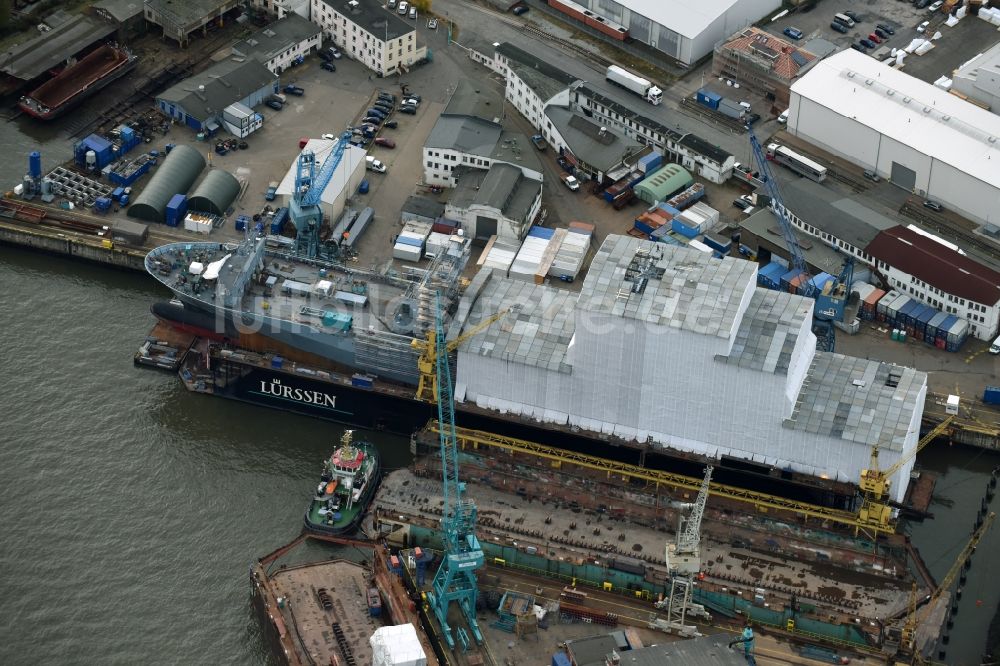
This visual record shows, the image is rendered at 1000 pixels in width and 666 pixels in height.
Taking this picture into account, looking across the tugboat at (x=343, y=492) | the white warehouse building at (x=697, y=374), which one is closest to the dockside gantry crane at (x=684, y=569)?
the white warehouse building at (x=697, y=374)

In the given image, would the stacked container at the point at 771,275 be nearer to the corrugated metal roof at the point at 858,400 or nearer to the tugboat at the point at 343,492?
the corrugated metal roof at the point at 858,400

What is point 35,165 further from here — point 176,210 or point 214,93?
point 214,93

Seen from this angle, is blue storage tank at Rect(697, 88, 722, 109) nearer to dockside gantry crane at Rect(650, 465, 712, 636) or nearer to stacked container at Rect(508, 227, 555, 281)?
stacked container at Rect(508, 227, 555, 281)

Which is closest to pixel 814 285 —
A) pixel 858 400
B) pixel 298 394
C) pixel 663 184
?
pixel 858 400

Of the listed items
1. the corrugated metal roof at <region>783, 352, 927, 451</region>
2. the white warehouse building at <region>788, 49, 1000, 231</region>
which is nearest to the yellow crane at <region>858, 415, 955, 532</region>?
the corrugated metal roof at <region>783, 352, 927, 451</region>

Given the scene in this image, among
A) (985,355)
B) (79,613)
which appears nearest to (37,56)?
(79,613)

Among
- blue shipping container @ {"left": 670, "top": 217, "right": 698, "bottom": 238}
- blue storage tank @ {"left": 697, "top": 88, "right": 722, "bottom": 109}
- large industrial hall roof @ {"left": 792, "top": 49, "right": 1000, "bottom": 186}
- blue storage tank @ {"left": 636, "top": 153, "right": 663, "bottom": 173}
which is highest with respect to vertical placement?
large industrial hall roof @ {"left": 792, "top": 49, "right": 1000, "bottom": 186}
